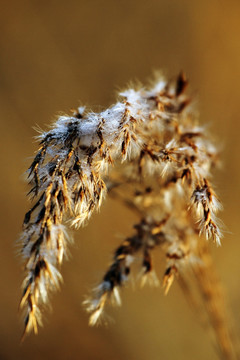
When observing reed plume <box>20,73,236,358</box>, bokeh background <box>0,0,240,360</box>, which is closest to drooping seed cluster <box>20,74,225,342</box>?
reed plume <box>20,73,236,358</box>

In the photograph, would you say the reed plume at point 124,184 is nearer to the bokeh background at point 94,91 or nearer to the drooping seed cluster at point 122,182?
the drooping seed cluster at point 122,182

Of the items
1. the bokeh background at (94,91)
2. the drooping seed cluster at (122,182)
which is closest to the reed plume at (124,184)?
the drooping seed cluster at (122,182)

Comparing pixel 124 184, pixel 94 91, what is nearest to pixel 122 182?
pixel 124 184

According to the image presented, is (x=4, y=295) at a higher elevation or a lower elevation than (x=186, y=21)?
lower

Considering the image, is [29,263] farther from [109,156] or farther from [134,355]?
[134,355]

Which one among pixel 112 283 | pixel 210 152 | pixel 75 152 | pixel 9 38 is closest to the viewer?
pixel 75 152

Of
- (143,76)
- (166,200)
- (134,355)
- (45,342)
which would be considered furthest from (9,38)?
(134,355)

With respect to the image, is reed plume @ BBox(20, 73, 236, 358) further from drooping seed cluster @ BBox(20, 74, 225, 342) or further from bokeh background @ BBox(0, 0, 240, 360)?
bokeh background @ BBox(0, 0, 240, 360)
